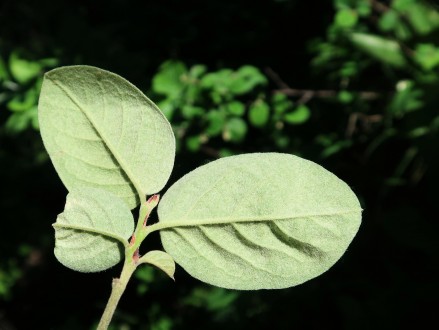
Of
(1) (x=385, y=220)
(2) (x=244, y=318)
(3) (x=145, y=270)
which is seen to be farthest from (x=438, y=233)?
(3) (x=145, y=270)

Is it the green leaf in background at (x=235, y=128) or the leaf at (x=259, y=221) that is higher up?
the leaf at (x=259, y=221)

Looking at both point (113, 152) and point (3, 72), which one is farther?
point (3, 72)

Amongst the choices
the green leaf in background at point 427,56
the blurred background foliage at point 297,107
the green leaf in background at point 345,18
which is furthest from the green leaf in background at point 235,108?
the green leaf in background at point 427,56

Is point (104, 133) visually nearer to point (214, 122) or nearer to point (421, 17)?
point (214, 122)

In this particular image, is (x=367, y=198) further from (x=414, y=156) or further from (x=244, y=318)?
(x=244, y=318)

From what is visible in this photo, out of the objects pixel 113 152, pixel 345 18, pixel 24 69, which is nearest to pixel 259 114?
pixel 345 18

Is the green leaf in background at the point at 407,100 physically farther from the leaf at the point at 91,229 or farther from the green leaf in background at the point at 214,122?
the leaf at the point at 91,229
